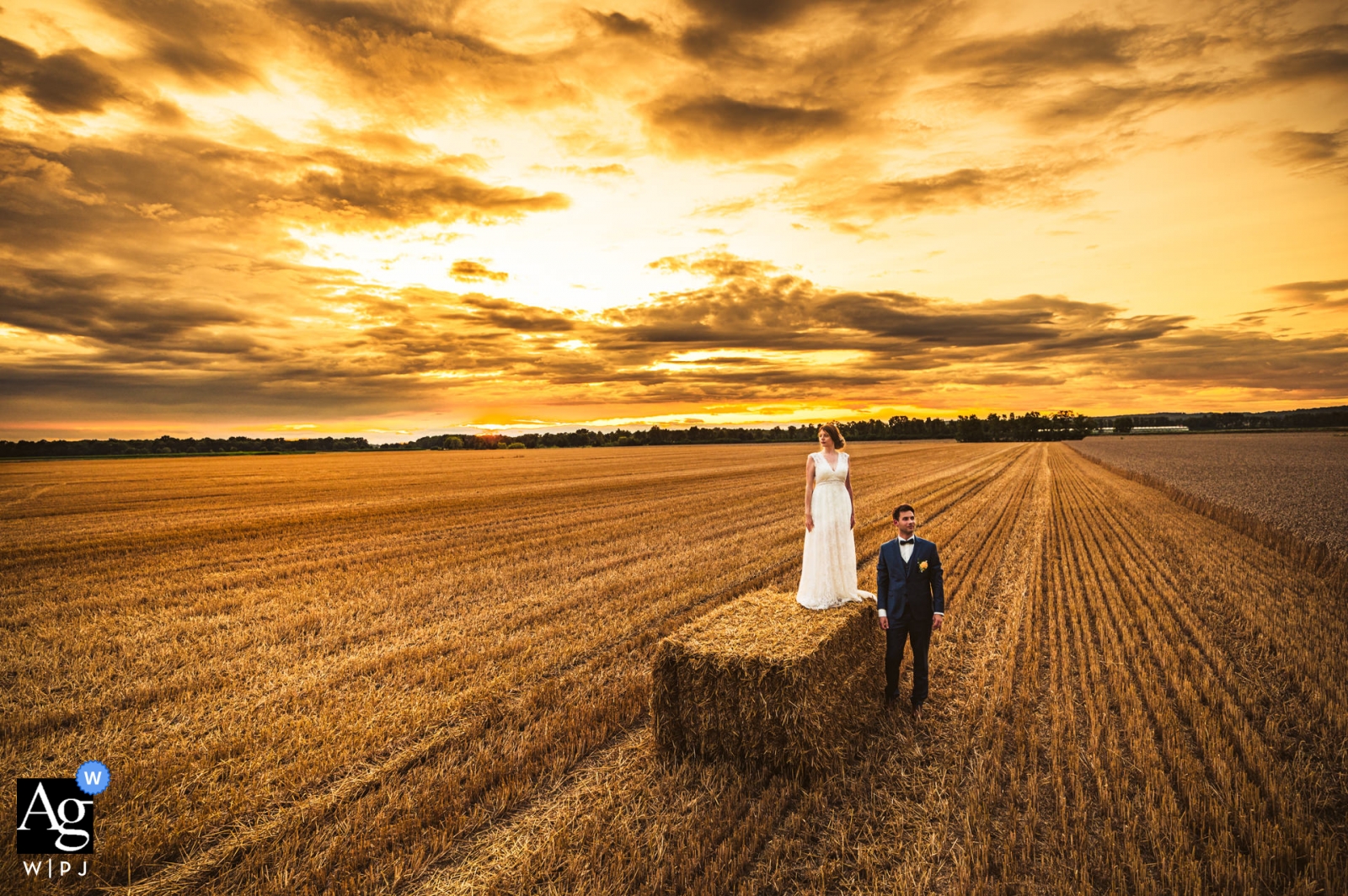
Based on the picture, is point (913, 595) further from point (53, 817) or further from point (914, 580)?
point (53, 817)

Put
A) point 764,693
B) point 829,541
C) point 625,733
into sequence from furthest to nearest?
point 829,541 → point 625,733 → point 764,693

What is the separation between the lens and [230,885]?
3.93 m

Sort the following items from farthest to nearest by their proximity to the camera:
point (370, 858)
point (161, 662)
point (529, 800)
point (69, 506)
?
point (69, 506), point (161, 662), point (529, 800), point (370, 858)

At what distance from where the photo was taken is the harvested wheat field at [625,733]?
408 centimetres

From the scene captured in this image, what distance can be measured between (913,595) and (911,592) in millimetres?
45

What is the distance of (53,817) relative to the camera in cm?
466

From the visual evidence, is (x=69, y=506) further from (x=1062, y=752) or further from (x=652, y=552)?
(x=1062, y=752)

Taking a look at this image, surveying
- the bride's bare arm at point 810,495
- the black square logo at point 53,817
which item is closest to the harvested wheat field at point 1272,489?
the bride's bare arm at point 810,495

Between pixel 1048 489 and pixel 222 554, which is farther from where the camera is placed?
pixel 1048 489

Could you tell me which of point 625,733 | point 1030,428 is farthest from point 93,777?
point 1030,428

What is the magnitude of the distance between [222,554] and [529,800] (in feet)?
46.6

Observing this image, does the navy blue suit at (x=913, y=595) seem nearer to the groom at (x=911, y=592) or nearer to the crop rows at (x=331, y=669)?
the groom at (x=911, y=592)

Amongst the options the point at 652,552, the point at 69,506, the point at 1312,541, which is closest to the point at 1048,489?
the point at 1312,541

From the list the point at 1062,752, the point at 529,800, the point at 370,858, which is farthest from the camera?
the point at 1062,752
